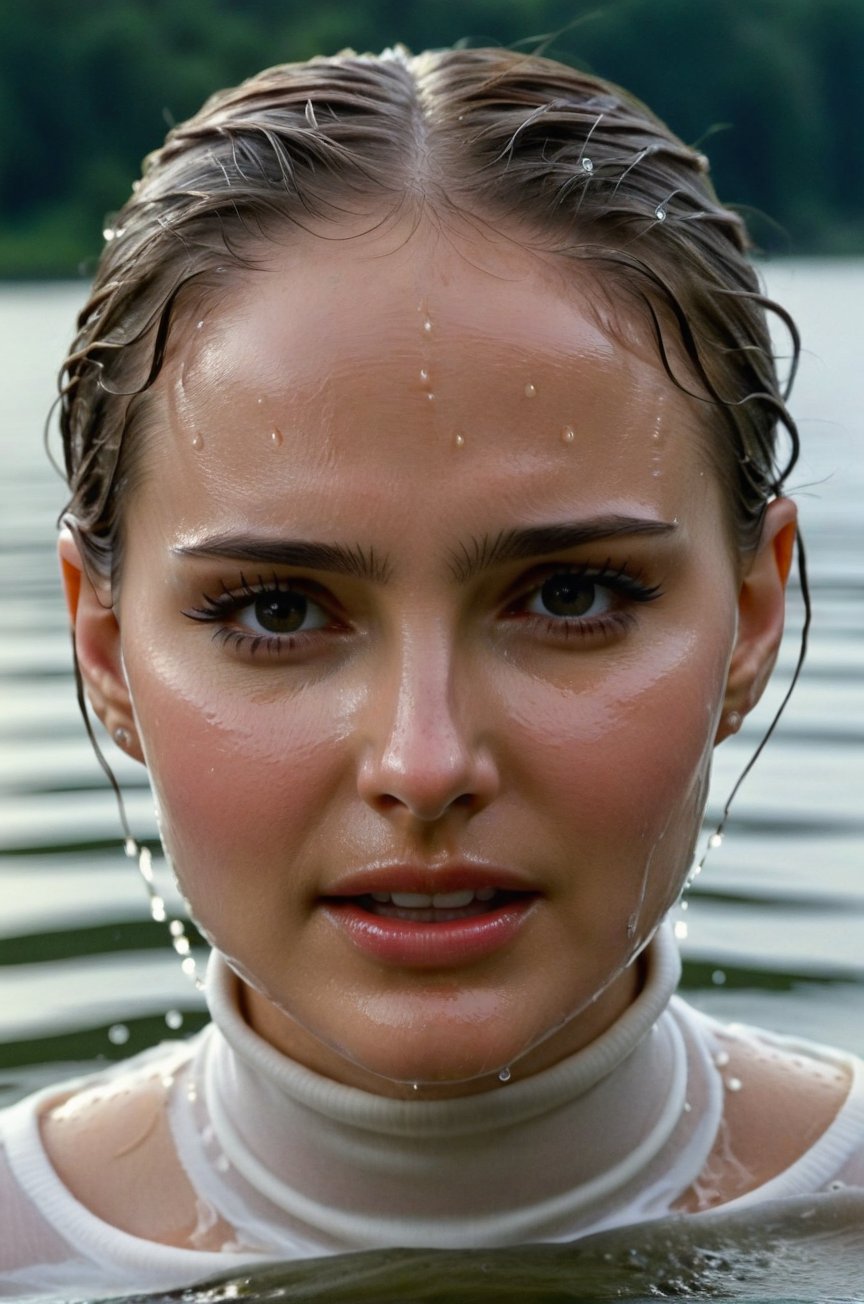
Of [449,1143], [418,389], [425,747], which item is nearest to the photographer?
[425,747]

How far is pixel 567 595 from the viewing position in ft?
7.97

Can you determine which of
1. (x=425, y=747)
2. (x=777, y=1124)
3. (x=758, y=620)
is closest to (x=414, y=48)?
(x=758, y=620)

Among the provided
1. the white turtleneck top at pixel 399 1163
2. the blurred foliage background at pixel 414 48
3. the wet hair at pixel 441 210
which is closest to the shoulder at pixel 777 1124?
the white turtleneck top at pixel 399 1163

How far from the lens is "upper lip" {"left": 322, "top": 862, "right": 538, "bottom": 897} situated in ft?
7.54

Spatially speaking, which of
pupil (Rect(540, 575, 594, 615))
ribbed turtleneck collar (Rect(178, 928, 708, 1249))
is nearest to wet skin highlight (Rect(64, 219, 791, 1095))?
pupil (Rect(540, 575, 594, 615))

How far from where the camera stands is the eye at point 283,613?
7.93 feet

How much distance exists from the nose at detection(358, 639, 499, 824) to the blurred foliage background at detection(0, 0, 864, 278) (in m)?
24.9

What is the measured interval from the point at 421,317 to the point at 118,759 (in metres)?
3.63

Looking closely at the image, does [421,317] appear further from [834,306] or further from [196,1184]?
[834,306]

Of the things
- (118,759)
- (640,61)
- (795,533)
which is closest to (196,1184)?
(795,533)

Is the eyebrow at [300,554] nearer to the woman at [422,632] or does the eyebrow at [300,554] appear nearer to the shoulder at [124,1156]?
the woman at [422,632]

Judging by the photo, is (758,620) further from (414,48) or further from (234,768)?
(414,48)

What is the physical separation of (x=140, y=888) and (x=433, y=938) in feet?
8.55

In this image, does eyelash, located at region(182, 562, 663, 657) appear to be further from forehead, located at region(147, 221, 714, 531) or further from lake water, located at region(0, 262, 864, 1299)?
lake water, located at region(0, 262, 864, 1299)
